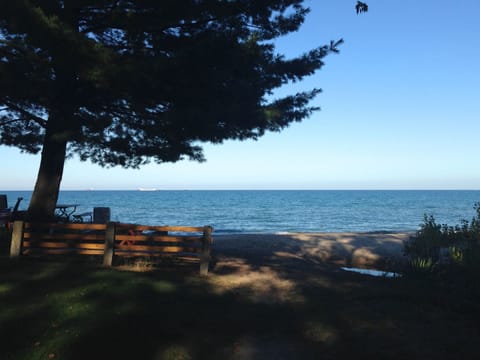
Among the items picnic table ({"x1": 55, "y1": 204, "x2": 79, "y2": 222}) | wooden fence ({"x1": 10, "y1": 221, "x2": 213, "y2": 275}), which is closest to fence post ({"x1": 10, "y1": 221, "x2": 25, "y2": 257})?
wooden fence ({"x1": 10, "y1": 221, "x2": 213, "y2": 275})

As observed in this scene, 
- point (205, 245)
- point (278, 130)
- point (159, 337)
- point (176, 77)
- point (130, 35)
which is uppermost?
point (130, 35)

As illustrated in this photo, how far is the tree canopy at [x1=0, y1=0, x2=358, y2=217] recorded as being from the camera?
32.9ft

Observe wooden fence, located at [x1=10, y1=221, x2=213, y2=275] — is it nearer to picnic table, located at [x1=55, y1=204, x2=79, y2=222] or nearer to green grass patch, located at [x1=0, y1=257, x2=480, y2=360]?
green grass patch, located at [x1=0, y1=257, x2=480, y2=360]

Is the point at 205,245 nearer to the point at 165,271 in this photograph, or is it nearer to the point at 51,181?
the point at 165,271

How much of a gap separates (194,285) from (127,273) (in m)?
1.65

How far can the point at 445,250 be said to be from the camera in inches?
457

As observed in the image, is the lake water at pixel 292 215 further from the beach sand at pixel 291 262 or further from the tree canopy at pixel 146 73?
the tree canopy at pixel 146 73

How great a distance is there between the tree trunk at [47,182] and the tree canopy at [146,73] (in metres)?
0.03

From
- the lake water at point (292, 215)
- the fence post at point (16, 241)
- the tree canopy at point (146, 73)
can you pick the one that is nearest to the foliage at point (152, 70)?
the tree canopy at point (146, 73)

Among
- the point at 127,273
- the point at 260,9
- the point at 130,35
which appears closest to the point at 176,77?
the point at 130,35

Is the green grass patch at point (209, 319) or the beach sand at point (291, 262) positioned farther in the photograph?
the beach sand at point (291, 262)

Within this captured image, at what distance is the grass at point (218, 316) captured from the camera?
5.45 m

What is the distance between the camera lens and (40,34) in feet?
30.5

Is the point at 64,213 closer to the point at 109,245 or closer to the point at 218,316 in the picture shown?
the point at 109,245
